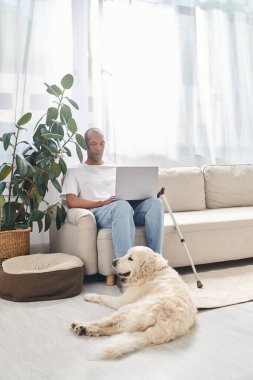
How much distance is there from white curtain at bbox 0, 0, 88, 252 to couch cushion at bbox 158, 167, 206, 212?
830mm

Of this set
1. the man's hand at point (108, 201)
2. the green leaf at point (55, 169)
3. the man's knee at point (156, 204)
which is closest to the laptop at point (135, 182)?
the man's knee at point (156, 204)

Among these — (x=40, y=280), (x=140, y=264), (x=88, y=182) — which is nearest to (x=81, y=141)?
(x=88, y=182)

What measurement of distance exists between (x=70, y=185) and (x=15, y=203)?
417 millimetres

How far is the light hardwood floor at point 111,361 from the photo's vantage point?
1834mm

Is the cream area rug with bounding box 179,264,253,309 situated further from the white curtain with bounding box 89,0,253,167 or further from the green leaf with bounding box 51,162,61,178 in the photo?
the white curtain with bounding box 89,0,253,167

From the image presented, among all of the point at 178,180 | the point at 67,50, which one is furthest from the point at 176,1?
the point at 178,180

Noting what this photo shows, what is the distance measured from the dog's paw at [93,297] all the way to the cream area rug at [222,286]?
568mm

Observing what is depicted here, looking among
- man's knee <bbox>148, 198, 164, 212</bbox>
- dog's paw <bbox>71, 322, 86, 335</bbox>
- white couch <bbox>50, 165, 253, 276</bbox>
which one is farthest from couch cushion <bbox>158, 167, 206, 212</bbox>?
dog's paw <bbox>71, 322, 86, 335</bbox>

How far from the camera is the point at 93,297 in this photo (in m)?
2.76

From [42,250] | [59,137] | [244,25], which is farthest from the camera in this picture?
[244,25]

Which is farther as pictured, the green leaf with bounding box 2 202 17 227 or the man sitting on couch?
the green leaf with bounding box 2 202 17 227

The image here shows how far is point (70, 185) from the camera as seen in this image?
3344 millimetres

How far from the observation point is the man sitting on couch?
3.00 meters

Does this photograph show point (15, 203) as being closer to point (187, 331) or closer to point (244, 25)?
point (187, 331)
